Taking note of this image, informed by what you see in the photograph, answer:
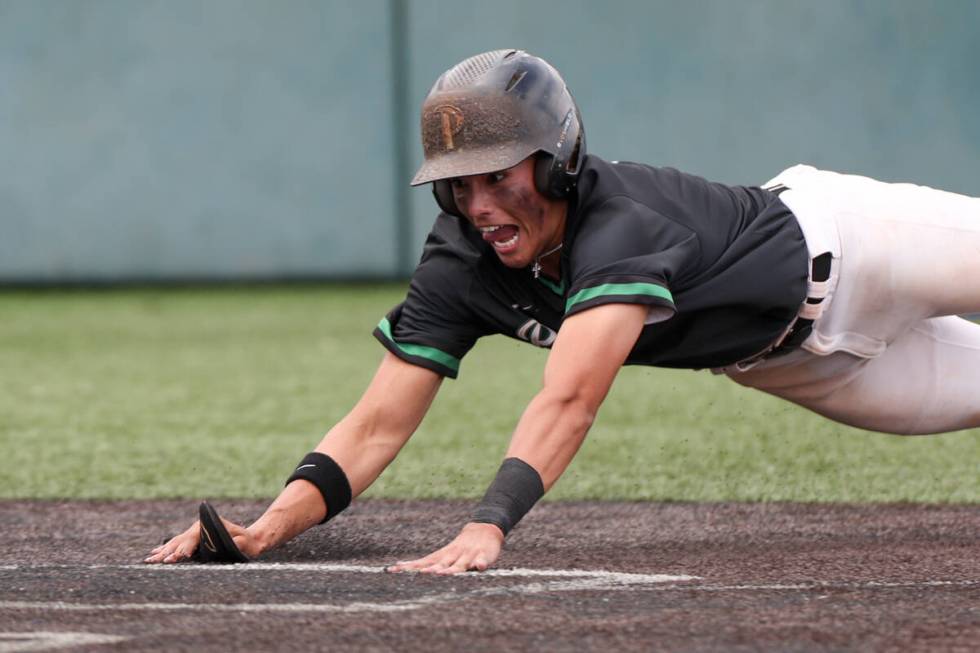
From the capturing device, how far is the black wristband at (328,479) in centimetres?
379

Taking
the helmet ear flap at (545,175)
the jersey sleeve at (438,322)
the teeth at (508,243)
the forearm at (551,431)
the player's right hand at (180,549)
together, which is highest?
the helmet ear flap at (545,175)

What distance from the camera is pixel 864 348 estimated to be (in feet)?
13.1

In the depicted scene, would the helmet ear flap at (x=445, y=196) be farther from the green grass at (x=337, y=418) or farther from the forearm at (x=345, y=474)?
the green grass at (x=337, y=418)

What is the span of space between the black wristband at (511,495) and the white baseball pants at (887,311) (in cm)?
93

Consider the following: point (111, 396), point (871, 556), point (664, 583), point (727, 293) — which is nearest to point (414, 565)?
point (664, 583)

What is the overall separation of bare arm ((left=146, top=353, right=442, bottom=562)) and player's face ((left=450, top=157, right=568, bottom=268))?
503 millimetres

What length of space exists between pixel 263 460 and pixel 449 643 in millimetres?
3195

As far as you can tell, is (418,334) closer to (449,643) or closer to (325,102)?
(449,643)

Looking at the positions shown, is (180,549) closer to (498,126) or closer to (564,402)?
(564,402)

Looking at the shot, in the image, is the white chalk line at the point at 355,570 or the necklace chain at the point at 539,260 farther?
the necklace chain at the point at 539,260

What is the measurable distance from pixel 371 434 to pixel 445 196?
2.23 ft

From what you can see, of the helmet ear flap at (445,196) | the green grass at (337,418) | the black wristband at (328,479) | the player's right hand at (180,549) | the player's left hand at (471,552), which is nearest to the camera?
the player's left hand at (471,552)

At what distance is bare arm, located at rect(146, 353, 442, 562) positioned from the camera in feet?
12.4

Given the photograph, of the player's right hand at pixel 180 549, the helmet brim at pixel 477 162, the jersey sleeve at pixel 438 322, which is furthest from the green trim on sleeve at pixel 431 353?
the player's right hand at pixel 180 549
